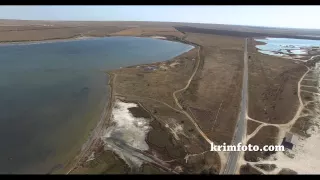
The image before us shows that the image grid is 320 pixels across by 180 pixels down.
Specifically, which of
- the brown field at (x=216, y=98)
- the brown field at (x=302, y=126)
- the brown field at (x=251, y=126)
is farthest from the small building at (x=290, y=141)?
the brown field at (x=216, y=98)

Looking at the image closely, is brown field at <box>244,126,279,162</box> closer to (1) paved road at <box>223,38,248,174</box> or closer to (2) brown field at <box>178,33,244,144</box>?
(1) paved road at <box>223,38,248,174</box>

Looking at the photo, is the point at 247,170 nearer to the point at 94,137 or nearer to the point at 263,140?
the point at 263,140

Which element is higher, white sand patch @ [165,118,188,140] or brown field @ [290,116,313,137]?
brown field @ [290,116,313,137]

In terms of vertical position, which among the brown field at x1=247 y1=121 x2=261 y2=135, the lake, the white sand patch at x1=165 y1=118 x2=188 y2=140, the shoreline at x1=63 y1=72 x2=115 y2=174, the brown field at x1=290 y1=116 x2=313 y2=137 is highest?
the lake

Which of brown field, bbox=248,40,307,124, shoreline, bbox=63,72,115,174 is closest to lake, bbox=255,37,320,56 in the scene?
brown field, bbox=248,40,307,124

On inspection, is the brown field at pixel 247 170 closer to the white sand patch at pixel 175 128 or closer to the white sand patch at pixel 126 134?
the white sand patch at pixel 175 128
